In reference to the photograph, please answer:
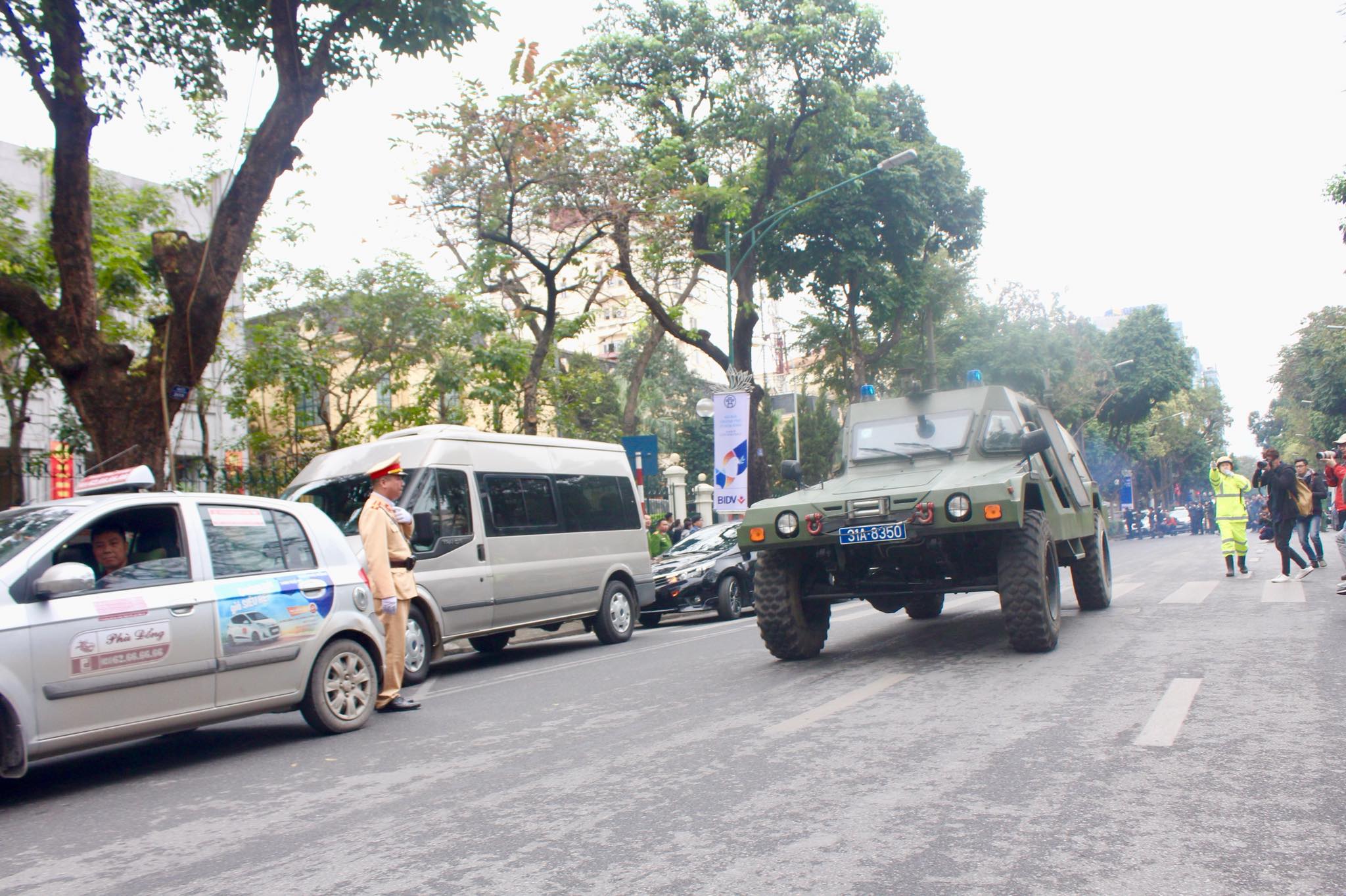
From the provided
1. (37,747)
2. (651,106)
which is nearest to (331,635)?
(37,747)

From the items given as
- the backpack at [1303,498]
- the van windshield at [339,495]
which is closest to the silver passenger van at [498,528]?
the van windshield at [339,495]

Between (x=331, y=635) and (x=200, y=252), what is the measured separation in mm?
6278

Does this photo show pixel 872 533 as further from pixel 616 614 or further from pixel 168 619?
pixel 616 614

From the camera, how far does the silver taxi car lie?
5738 millimetres

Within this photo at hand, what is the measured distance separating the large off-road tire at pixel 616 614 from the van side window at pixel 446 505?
2759 millimetres

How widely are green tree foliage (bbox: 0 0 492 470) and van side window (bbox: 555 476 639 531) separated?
416 centimetres

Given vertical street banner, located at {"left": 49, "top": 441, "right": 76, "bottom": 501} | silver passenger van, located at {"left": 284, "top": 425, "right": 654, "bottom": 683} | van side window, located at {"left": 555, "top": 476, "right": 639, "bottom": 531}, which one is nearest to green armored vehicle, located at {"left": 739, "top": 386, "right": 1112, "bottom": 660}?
silver passenger van, located at {"left": 284, "top": 425, "right": 654, "bottom": 683}

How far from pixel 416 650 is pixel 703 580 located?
6.75 m

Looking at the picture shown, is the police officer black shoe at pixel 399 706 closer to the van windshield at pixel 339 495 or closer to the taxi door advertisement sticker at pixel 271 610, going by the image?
the taxi door advertisement sticker at pixel 271 610

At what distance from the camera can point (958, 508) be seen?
8.42 m

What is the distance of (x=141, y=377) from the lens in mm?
11703

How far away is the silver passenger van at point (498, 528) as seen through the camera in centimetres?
1080

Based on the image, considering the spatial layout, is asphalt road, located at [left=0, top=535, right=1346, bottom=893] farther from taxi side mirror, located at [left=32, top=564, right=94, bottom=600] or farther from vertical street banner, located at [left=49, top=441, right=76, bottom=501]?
vertical street banner, located at [left=49, top=441, right=76, bottom=501]

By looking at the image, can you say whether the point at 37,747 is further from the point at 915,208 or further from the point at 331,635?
the point at 915,208
